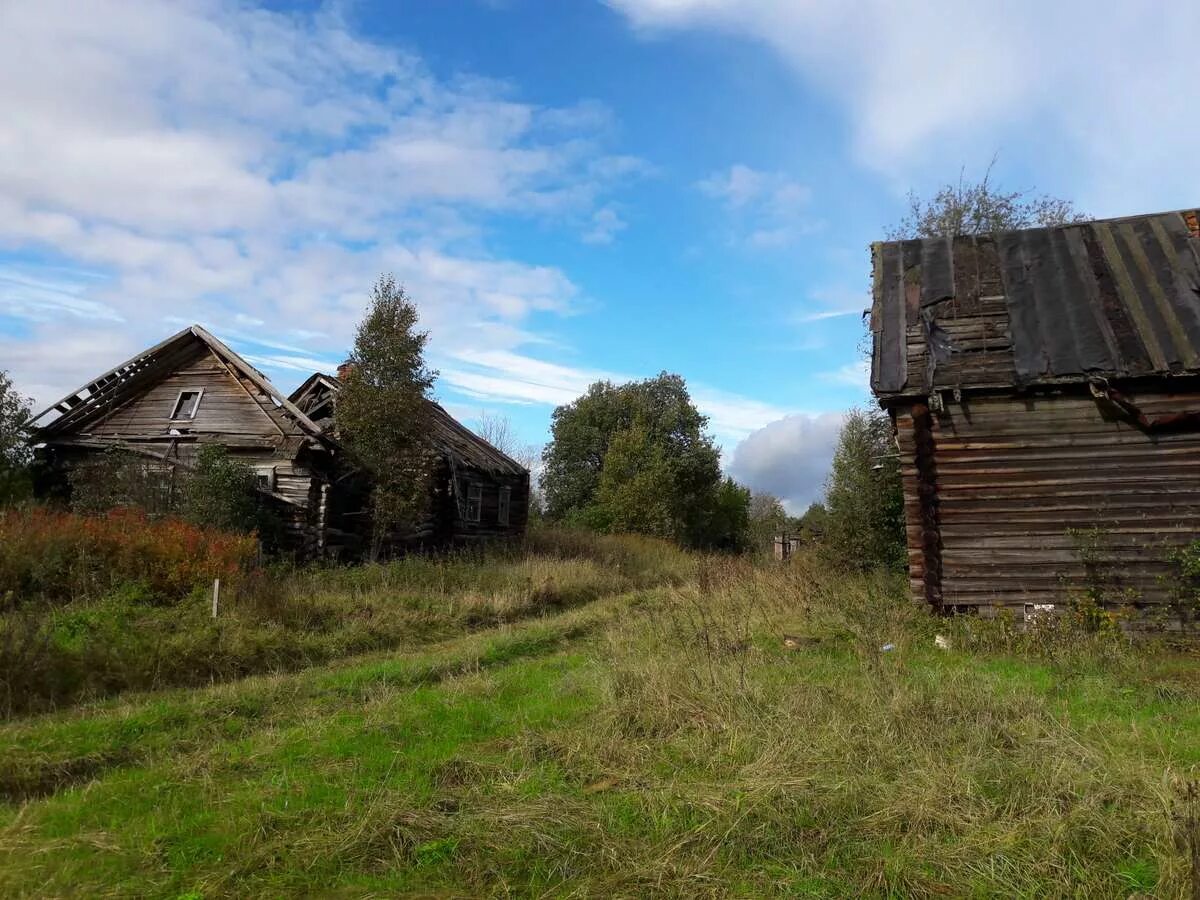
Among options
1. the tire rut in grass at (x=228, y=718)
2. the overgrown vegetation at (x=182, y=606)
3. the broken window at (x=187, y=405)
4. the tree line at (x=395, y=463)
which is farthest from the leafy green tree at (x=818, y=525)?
the broken window at (x=187, y=405)

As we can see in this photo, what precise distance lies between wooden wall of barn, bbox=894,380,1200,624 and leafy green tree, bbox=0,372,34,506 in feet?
61.9

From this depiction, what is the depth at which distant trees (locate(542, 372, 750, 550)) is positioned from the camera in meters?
36.7

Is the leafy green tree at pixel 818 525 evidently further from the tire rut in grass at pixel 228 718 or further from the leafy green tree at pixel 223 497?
the leafy green tree at pixel 223 497

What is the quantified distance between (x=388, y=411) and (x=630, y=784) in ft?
50.8

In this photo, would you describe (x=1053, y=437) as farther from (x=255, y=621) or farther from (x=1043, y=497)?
(x=255, y=621)

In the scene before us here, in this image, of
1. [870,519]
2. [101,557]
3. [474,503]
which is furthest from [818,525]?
[101,557]

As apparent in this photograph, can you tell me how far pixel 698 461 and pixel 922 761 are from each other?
34.6m

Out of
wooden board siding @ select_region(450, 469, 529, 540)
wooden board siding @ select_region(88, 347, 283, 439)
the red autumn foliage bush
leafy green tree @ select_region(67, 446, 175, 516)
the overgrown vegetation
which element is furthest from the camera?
wooden board siding @ select_region(450, 469, 529, 540)

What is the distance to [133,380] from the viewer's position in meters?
21.7

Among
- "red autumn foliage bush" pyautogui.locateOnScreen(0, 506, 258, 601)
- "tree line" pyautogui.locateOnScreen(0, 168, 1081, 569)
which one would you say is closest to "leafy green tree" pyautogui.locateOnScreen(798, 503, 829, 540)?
"tree line" pyautogui.locateOnScreen(0, 168, 1081, 569)

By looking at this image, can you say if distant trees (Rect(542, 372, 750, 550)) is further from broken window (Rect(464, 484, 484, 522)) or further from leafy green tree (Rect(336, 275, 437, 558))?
leafy green tree (Rect(336, 275, 437, 558))

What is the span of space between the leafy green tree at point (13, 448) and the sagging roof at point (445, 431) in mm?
6789

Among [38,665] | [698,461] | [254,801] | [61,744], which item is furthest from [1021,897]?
[698,461]

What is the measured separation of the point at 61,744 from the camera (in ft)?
20.9
